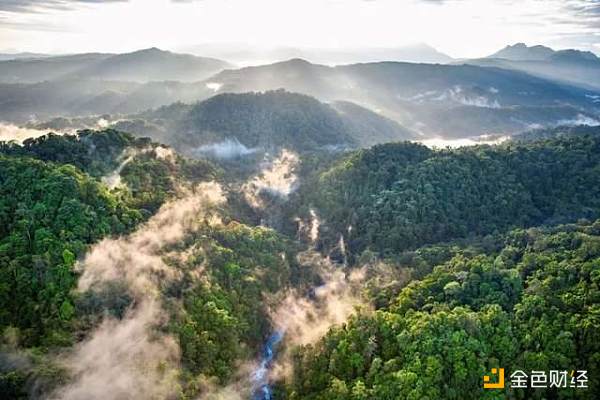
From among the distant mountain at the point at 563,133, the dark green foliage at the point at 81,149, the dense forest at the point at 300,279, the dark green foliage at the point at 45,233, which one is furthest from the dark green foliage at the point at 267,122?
the dark green foliage at the point at 45,233

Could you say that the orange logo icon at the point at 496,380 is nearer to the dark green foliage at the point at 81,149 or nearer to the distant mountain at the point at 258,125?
the dark green foliage at the point at 81,149

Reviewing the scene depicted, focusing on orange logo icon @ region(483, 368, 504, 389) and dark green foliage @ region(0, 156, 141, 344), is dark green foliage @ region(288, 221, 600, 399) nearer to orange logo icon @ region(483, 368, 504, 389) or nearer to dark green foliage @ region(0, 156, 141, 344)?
orange logo icon @ region(483, 368, 504, 389)

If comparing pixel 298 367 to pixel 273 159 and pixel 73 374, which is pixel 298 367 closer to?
pixel 73 374

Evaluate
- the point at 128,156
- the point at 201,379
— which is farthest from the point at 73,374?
the point at 128,156

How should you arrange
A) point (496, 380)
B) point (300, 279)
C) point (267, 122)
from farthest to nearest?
point (267, 122), point (300, 279), point (496, 380)

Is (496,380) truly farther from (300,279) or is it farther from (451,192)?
(451,192)

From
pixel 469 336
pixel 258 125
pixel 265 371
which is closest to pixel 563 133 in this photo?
pixel 258 125
